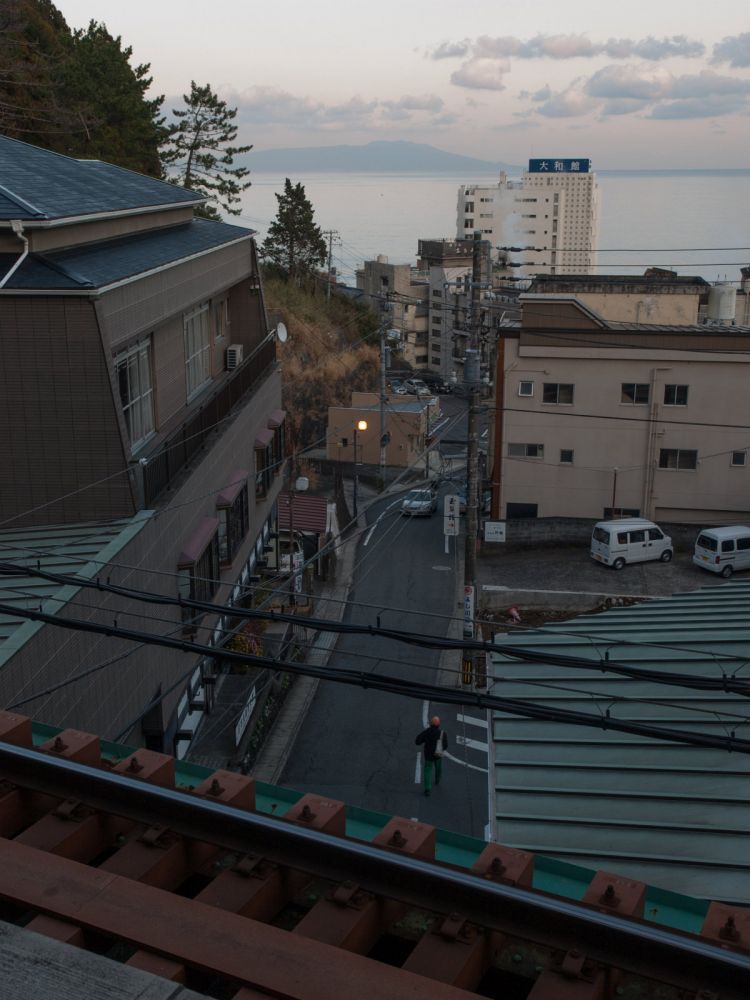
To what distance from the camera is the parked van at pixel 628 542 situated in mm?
27516

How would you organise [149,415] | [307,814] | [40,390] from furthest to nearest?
[149,415], [40,390], [307,814]

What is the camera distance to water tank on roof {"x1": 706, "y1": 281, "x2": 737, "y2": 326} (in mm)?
41219

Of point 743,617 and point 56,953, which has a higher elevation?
point 56,953

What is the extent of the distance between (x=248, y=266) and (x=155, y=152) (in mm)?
21661

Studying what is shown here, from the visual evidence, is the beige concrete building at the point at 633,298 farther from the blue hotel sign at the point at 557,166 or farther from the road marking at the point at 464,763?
the blue hotel sign at the point at 557,166

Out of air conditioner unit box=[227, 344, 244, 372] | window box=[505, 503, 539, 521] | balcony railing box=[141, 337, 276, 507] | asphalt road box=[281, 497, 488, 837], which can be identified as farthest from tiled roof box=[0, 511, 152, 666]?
window box=[505, 503, 539, 521]

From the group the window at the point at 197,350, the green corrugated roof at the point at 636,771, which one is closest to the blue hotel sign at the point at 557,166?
the window at the point at 197,350

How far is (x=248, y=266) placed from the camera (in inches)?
784

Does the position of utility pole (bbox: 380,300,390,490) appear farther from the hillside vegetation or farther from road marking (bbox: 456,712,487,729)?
road marking (bbox: 456,712,487,729)

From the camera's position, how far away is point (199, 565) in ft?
43.8

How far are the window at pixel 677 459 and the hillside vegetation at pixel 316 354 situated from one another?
18302mm

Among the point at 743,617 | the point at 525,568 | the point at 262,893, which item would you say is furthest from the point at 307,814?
the point at 525,568

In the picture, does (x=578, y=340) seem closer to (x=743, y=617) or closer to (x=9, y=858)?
(x=743, y=617)

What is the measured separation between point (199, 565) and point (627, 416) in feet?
61.7
